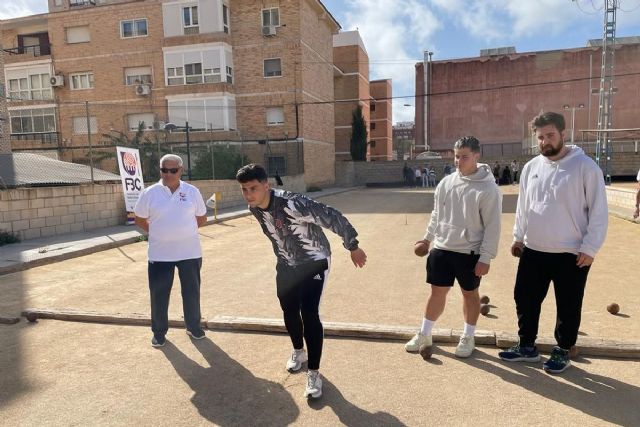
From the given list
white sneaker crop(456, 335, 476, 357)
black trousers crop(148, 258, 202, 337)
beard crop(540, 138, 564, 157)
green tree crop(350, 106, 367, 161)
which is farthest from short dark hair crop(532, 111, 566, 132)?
green tree crop(350, 106, 367, 161)

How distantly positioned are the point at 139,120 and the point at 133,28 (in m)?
6.27

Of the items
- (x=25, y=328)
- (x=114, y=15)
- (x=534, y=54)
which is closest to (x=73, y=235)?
(x=25, y=328)

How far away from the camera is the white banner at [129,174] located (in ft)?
41.1

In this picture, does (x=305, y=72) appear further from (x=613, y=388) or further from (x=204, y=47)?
(x=613, y=388)

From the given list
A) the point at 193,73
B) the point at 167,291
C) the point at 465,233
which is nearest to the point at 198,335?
the point at 167,291

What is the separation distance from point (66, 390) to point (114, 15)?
3468cm

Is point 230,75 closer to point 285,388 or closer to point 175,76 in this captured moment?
point 175,76

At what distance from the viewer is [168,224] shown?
4.20 meters

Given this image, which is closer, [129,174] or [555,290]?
[555,290]

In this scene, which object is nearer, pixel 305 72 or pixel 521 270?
pixel 521 270

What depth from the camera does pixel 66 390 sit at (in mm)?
3430

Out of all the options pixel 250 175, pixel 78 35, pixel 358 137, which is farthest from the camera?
pixel 358 137

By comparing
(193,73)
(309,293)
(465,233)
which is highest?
(193,73)

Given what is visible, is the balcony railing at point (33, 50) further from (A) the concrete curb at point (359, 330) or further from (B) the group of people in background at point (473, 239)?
(B) the group of people in background at point (473, 239)
